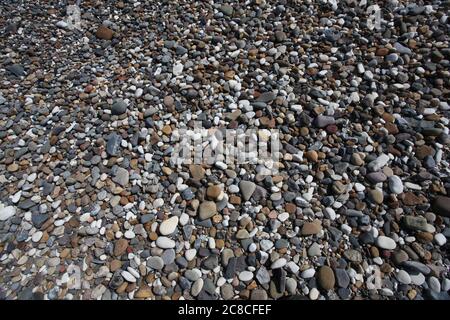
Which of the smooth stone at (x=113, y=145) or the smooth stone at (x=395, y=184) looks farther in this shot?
the smooth stone at (x=113, y=145)

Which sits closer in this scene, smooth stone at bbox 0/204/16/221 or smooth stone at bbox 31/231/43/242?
smooth stone at bbox 31/231/43/242

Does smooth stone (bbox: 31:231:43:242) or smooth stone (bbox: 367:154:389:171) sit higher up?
smooth stone (bbox: 367:154:389:171)

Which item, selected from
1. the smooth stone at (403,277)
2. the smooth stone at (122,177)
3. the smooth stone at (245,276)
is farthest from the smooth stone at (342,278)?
the smooth stone at (122,177)

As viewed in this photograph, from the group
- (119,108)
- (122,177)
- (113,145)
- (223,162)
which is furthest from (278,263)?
(119,108)

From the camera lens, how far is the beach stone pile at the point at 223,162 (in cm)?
222

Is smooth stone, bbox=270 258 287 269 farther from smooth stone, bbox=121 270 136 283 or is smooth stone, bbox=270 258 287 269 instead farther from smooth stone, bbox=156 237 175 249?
smooth stone, bbox=121 270 136 283

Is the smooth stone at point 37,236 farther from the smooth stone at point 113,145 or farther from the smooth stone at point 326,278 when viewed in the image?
the smooth stone at point 326,278

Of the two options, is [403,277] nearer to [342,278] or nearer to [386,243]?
[386,243]

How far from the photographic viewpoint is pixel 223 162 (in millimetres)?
2688

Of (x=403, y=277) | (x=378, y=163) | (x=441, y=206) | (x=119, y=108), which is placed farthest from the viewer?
(x=119, y=108)

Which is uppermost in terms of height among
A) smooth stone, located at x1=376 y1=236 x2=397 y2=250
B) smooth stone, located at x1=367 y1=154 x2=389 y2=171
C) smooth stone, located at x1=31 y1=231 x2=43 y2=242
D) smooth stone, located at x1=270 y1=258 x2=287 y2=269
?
smooth stone, located at x1=367 y1=154 x2=389 y2=171

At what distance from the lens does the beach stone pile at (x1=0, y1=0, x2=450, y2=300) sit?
222 cm

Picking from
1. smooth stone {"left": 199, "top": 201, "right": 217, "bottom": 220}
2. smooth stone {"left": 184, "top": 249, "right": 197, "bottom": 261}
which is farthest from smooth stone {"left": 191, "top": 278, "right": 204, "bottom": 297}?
smooth stone {"left": 199, "top": 201, "right": 217, "bottom": 220}

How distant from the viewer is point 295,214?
2.42 m
